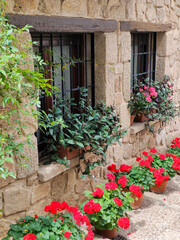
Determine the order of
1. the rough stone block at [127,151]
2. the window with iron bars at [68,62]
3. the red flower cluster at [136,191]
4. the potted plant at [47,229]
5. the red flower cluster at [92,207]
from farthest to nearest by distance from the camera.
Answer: the rough stone block at [127,151] → the red flower cluster at [136,191] → the window with iron bars at [68,62] → the red flower cluster at [92,207] → the potted plant at [47,229]

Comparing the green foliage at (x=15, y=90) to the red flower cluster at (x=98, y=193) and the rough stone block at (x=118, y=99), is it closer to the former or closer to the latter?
the red flower cluster at (x=98, y=193)

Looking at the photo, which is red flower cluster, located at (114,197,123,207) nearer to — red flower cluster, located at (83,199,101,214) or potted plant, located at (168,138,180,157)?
red flower cluster, located at (83,199,101,214)

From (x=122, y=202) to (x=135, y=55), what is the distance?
7.84ft

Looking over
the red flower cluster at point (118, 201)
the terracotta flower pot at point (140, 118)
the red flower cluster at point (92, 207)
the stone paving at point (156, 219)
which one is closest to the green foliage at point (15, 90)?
the red flower cluster at point (92, 207)

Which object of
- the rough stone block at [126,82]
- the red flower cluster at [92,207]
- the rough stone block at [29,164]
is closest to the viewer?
the rough stone block at [29,164]

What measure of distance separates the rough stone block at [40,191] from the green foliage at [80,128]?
0.29 metres

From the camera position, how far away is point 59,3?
2.78 meters

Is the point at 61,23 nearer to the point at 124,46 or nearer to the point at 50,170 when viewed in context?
the point at 124,46

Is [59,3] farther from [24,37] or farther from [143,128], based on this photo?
[143,128]

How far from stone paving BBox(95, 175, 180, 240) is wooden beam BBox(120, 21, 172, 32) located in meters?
2.19

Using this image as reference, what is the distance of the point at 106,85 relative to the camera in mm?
3547

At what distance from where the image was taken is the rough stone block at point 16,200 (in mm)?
2514


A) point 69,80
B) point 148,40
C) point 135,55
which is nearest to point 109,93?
point 69,80

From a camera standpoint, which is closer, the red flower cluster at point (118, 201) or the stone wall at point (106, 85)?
the stone wall at point (106, 85)
